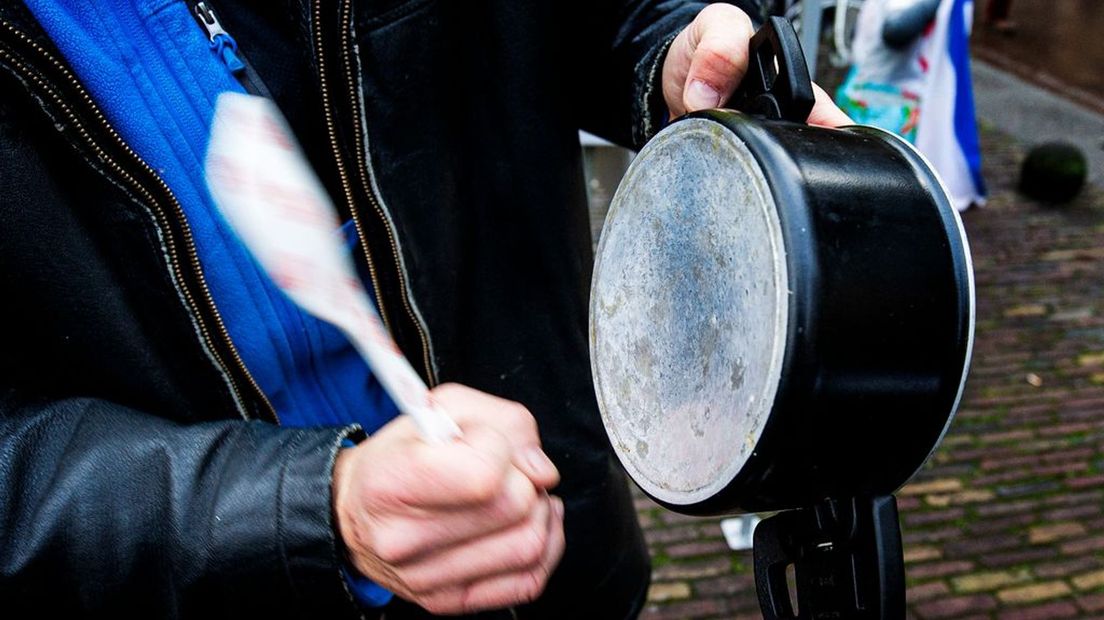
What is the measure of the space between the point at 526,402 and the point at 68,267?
0.81m

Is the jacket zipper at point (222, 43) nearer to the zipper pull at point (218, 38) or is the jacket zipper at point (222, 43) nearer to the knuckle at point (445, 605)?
the zipper pull at point (218, 38)

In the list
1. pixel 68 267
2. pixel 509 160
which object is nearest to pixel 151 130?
pixel 68 267

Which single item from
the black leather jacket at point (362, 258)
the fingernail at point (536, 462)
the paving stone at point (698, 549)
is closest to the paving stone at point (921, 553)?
the paving stone at point (698, 549)

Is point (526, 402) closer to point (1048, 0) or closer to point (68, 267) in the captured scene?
point (68, 267)

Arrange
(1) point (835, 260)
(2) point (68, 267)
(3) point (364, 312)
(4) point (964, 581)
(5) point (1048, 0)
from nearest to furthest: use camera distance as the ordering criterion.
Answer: (1) point (835, 260) < (3) point (364, 312) < (2) point (68, 267) < (4) point (964, 581) < (5) point (1048, 0)

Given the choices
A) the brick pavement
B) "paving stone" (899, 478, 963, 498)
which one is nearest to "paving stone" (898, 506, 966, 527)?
the brick pavement

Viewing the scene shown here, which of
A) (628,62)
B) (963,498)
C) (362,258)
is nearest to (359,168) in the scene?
(362,258)

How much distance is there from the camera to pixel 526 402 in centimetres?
161

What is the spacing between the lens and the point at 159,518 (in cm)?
101

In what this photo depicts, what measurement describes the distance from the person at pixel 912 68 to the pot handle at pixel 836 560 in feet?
14.4

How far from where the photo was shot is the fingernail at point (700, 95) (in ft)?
3.70

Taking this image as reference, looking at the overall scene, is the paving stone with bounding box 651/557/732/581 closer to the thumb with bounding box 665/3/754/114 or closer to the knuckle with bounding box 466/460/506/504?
the thumb with bounding box 665/3/754/114

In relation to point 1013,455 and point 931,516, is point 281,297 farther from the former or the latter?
point 1013,455

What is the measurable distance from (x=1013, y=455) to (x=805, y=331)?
3.54 meters
